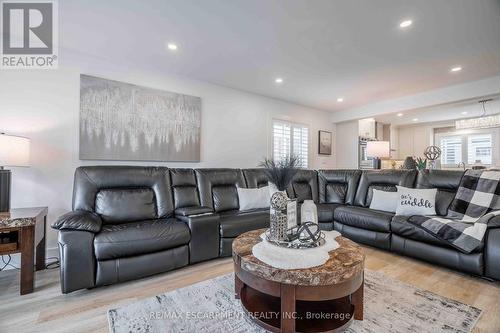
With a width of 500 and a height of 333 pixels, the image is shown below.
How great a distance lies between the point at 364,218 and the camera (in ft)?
9.78

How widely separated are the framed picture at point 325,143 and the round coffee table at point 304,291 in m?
4.11

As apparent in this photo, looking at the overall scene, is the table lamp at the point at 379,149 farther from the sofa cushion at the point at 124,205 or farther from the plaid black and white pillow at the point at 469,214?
the sofa cushion at the point at 124,205

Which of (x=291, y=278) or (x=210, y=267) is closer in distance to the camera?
(x=291, y=278)

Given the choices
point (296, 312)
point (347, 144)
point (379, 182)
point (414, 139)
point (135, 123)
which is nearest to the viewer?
point (296, 312)

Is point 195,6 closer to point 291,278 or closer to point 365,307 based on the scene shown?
point 291,278

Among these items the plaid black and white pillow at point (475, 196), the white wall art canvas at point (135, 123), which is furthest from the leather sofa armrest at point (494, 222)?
the white wall art canvas at point (135, 123)

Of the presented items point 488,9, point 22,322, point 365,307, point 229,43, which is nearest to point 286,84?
point 229,43

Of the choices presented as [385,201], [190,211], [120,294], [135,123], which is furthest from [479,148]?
[120,294]

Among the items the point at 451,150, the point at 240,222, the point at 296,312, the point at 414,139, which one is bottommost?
the point at 296,312

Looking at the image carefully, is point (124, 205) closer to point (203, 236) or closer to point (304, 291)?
point (203, 236)

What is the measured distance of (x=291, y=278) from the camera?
4.02ft

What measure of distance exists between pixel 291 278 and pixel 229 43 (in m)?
2.44
